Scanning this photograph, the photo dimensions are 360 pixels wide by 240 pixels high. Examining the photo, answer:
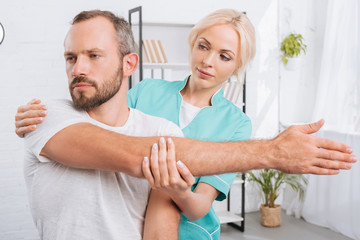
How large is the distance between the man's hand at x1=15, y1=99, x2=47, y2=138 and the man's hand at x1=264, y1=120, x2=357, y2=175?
61 cm

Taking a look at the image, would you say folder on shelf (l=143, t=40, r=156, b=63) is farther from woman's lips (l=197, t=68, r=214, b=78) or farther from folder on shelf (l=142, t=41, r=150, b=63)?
woman's lips (l=197, t=68, r=214, b=78)

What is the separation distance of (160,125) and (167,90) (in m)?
0.54

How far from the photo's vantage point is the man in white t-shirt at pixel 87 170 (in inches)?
42.9

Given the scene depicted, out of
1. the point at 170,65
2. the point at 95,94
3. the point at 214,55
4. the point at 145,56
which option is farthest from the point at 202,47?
the point at 170,65

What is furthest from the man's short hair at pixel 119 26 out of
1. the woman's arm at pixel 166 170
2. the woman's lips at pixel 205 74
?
the woman's lips at pixel 205 74

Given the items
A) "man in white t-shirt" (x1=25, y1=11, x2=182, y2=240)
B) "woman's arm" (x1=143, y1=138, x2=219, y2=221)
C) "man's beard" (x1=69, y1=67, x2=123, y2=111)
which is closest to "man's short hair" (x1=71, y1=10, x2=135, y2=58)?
"man in white t-shirt" (x1=25, y1=11, x2=182, y2=240)

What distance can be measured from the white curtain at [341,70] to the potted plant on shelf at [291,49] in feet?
1.23

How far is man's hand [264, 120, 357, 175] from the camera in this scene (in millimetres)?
1004

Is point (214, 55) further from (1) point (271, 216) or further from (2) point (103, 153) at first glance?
(1) point (271, 216)

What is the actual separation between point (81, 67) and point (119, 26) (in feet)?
0.65

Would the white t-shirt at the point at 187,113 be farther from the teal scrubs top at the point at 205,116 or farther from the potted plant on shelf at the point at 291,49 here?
the potted plant on shelf at the point at 291,49

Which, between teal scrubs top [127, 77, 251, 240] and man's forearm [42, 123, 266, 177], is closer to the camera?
man's forearm [42, 123, 266, 177]

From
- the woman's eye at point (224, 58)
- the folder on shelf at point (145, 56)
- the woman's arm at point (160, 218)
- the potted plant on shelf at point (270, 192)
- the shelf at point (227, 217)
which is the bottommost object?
the shelf at point (227, 217)

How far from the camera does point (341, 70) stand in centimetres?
414
